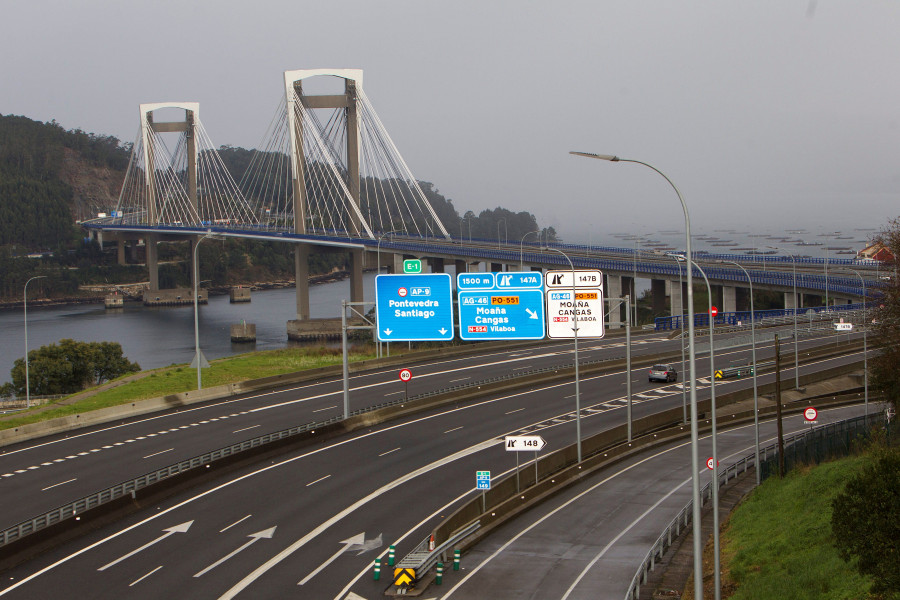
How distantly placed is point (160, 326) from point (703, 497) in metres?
121

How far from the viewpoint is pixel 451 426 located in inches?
1690

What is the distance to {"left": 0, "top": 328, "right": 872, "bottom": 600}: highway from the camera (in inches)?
888

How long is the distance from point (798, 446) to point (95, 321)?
139m

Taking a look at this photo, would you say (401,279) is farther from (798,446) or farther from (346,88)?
(346,88)

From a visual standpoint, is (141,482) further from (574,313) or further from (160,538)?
(574,313)

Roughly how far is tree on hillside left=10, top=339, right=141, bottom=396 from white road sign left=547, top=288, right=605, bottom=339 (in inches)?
2050

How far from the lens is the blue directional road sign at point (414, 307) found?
108 feet

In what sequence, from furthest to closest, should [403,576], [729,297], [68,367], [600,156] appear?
[729,297] < [68,367] < [403,576] < [600,156]

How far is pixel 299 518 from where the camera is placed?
28.0 metres

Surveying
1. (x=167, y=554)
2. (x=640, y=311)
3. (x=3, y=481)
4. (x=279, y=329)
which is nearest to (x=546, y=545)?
(x=167, y=554)

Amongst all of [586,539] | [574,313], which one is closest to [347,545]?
[586,539]

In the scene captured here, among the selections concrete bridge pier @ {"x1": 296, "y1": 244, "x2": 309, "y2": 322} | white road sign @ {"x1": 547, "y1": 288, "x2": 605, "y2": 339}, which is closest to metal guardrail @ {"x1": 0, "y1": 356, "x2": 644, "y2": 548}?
white road sign @ {"x1": 547, "y1": 288, "x2": 605, "y2": 339}

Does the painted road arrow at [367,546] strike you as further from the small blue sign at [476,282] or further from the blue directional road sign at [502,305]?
the small blue sign at [476,282]

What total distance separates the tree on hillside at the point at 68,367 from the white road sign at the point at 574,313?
171ft
